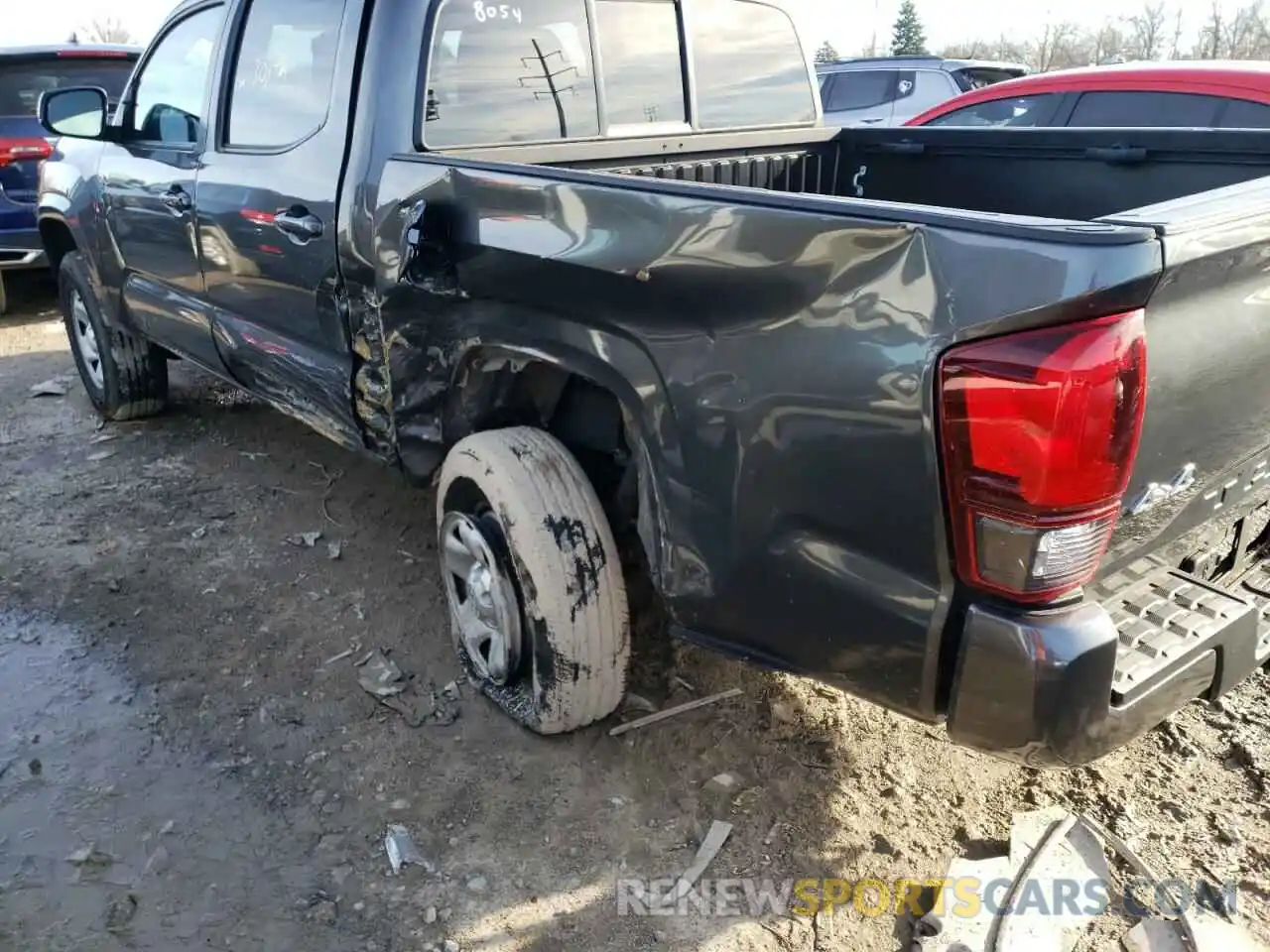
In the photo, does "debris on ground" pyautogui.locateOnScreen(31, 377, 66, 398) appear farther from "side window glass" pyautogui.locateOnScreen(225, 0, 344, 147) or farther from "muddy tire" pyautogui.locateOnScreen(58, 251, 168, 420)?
"side window glass" pyautogui.locateOnScreen(225, 0, 344, 147)

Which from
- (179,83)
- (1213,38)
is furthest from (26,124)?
(1213,38)

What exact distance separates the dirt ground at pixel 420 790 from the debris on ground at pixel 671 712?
0.03 meters

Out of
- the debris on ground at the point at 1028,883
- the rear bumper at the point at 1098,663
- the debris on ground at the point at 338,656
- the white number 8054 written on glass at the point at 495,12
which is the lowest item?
the debris on ground at the point at 338,656

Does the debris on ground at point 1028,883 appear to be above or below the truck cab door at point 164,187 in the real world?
below

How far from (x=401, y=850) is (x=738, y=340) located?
57.4 inches

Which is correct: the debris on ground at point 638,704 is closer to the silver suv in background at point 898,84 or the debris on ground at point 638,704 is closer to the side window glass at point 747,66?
the side window glass at point 747,66

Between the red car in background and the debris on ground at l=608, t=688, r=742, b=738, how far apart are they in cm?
415

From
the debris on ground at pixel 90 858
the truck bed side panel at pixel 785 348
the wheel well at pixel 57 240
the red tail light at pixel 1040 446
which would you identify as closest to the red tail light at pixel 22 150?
the wheel well at pixel 57 240

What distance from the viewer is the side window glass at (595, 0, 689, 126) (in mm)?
3268

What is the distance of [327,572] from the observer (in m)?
3.71

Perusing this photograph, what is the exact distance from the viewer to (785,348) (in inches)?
72.2

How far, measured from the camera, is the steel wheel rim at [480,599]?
106 inches

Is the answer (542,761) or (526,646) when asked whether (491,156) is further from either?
(542,761)

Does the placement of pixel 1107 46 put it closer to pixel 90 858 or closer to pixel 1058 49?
pixel 1058 49
